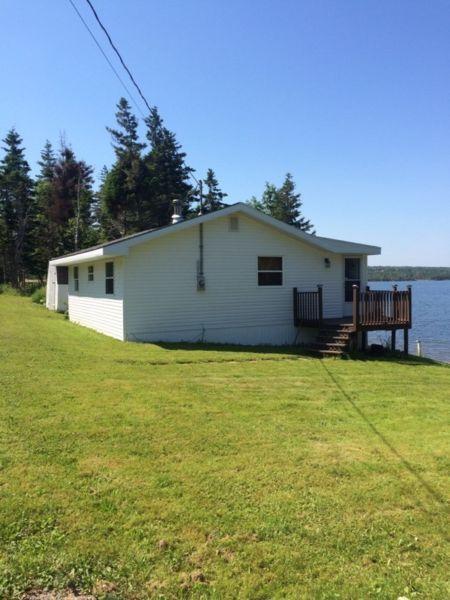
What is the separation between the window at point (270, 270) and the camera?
1451 centimetres

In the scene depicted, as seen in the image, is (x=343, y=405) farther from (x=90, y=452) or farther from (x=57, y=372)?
(x=57, y=372)

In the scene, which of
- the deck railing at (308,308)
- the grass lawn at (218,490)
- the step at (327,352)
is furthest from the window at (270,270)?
the grass lawn at (218,490)

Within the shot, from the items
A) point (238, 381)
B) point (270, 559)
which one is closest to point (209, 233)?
point (238, 381)

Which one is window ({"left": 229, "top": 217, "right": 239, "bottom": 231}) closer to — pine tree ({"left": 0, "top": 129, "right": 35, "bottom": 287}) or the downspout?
the downspout

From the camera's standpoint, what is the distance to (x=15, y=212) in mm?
42094

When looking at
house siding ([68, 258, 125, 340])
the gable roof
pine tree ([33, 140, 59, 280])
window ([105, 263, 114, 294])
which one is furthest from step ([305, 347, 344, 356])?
pine tree ([33, 140, 59, 280])

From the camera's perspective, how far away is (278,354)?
1227 centimetres

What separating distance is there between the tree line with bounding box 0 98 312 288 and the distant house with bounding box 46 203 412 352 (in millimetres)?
21878

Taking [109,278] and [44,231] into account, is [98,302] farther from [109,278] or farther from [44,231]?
[44,231]

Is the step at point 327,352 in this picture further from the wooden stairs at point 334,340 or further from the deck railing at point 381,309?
the deck railing at point 381,309

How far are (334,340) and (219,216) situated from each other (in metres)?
4.45

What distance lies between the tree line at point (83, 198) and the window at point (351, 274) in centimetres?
2278

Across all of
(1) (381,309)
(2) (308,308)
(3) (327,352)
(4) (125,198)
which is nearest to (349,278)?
(2) (308,308)

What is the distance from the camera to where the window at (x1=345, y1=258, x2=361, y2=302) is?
1606 centimetres
